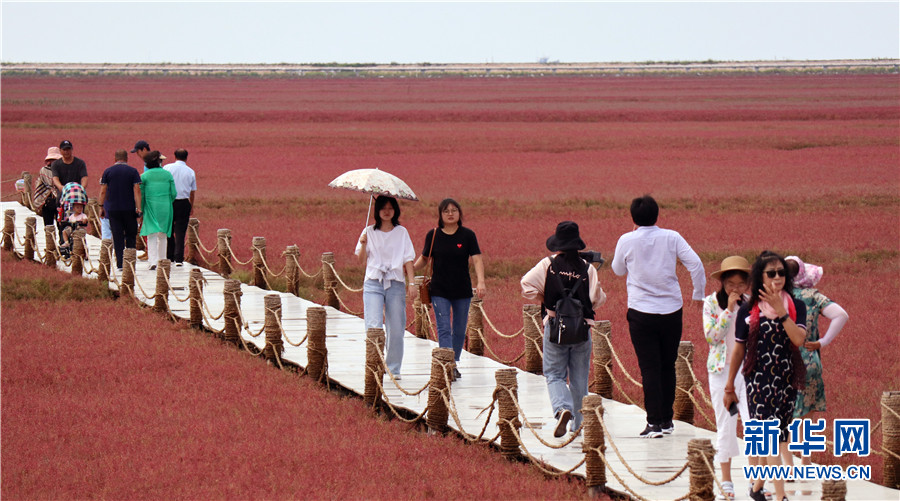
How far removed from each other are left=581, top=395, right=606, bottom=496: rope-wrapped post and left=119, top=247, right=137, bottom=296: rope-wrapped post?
370 inches

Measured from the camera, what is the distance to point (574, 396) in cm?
875

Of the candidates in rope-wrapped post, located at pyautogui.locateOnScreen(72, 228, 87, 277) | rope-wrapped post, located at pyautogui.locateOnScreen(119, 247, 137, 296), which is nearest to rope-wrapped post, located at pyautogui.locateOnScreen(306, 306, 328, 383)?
rope-wrapped post, located at pyautogui.locateOnScreen(119, 247, 137, 296)

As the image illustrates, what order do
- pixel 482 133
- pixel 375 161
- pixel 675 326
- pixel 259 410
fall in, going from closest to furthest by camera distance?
pixel 675 326
pixel 259 410
pixel 375 161
pixel 482 133

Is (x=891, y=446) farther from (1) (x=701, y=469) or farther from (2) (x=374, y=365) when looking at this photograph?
(2) (x=374, y=365)

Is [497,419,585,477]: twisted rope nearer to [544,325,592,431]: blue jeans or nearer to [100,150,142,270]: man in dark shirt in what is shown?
[544,325,592,431]: blue jeans

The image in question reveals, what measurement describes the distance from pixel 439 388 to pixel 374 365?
107 centimetres

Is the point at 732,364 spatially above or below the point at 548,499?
above

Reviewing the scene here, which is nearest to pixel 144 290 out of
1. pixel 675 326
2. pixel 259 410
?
pixel 259 410

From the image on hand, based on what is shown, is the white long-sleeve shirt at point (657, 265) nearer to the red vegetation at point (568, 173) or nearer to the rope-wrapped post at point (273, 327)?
the red vegetation at point (568, 173)

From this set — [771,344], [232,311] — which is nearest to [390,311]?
[232,311]

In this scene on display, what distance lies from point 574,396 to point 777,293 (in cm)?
252

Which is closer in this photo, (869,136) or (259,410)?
(259,410)

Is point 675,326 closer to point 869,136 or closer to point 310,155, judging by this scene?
point 310,155

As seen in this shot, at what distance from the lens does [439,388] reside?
9.12m
